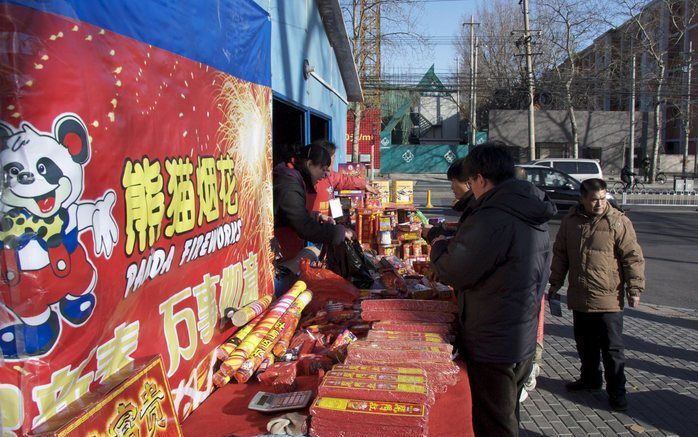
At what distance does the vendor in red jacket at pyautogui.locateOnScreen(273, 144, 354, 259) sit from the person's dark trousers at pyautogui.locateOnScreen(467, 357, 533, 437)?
1959 millimetres

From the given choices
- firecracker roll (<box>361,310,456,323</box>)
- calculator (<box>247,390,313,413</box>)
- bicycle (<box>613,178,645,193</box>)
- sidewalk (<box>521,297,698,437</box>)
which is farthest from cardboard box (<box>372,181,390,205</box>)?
bicycle (<box>613,178,645,193</box>)

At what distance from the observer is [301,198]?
4.29 m

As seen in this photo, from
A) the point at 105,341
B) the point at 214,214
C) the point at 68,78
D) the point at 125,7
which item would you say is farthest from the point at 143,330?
the point at 125,7

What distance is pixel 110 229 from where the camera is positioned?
181 cm

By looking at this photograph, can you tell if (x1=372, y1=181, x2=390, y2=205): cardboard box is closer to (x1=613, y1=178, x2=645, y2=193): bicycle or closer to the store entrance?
the store entrance

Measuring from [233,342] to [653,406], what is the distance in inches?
→ 140

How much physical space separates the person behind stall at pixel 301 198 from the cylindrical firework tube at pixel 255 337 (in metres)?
0.70

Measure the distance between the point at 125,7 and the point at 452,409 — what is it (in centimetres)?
224

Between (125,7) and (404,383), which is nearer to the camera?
(125,7)

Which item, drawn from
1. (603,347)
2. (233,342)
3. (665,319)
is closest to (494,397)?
(233,342)

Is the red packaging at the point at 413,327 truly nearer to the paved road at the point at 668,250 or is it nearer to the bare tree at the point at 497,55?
the paved road at the point at 668,250

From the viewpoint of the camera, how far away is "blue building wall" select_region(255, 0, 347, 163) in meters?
5.83

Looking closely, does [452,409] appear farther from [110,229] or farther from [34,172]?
[34,172]

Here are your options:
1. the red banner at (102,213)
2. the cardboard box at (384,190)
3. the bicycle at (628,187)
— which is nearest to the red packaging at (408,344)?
the red banner at (102,213)
